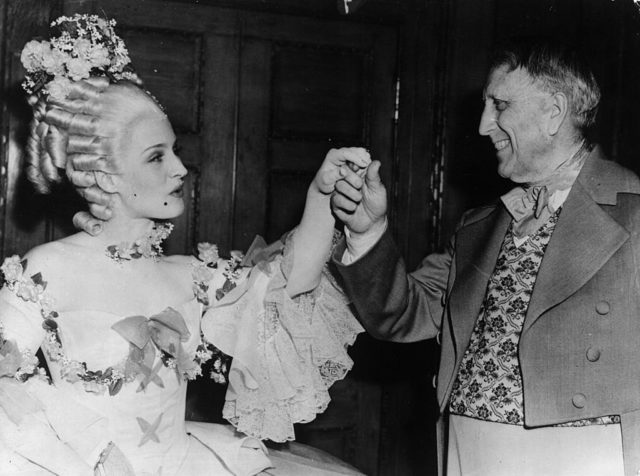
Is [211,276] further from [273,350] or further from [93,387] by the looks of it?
[93,387]

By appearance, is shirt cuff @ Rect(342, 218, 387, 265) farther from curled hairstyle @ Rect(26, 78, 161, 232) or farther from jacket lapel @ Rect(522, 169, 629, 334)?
curled hairstyle @ Rect(26, 78, 161, 232)

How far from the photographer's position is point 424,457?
3.17 m

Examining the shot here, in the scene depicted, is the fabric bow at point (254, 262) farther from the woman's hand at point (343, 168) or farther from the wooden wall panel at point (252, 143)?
the wooden wall panel at point (252, 143)

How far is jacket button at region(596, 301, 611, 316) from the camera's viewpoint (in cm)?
172

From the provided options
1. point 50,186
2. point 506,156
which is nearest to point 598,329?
point 506,156

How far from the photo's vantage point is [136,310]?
1.81 m

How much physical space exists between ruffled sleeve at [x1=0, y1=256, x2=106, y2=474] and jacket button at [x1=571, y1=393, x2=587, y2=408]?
108cm

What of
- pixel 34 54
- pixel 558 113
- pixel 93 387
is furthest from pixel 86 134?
pixel 558 113

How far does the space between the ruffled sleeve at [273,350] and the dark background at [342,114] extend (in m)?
1.01

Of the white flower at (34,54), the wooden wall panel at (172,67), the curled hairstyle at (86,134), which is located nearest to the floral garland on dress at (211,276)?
the curled hairstyle at (86,134)

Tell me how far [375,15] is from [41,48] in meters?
1.63

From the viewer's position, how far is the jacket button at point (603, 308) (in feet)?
5.65

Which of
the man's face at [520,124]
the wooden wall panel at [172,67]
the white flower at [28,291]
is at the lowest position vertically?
the white flower at [28,291]

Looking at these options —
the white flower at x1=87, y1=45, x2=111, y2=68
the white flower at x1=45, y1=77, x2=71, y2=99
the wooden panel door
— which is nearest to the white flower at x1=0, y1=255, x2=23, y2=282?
the white flower at x1=45, y1=77, x2=71, y2=99
